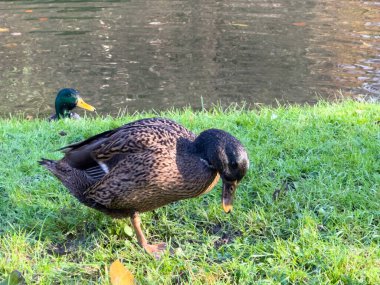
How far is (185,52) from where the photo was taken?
38.6ft

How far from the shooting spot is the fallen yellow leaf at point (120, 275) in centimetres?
279

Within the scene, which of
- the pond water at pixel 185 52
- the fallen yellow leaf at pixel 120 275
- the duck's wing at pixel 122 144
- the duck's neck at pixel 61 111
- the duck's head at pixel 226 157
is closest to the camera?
the fallen yellow leaf at pixel 120 275

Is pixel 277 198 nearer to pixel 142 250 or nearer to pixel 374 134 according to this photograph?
pixel 142 250

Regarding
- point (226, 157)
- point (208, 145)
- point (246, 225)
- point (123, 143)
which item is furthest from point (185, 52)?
point (226, 157)

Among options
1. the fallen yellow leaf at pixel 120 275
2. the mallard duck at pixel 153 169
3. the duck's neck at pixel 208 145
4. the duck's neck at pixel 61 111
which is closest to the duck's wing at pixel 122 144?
the mallard duck at pixel 153 169

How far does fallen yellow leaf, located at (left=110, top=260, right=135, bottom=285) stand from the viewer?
2791 mm

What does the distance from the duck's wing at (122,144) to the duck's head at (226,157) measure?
0.66 feet

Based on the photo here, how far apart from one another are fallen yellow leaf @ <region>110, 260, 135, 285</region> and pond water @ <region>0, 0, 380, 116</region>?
534cm

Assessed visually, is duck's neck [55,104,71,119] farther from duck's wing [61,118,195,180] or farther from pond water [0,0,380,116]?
duck's wing [61,118,195,180]

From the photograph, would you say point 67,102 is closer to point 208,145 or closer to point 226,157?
point 208,145

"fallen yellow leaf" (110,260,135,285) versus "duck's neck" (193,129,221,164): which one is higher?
"duck's neck" (193,129,221,164)

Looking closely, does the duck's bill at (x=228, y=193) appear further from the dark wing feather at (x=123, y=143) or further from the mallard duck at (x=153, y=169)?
the dark wing feather at (x=123, y=143)

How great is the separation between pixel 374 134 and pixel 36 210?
8.70 feet

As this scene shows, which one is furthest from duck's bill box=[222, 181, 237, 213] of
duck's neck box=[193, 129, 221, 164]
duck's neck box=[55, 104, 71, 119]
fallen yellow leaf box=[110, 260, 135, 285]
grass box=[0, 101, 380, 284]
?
duck's neck box=[55, 104, 71, 119]
